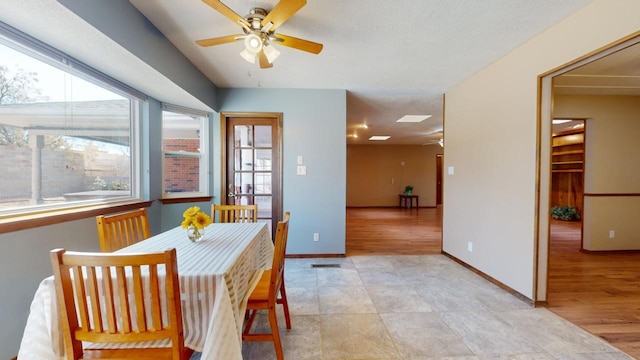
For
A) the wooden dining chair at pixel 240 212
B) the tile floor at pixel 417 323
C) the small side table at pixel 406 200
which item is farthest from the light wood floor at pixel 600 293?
the small side table at pixel 406 200

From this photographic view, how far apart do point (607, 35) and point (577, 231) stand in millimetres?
5233

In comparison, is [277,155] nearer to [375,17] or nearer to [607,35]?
[375,17]

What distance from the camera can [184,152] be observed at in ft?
10.7

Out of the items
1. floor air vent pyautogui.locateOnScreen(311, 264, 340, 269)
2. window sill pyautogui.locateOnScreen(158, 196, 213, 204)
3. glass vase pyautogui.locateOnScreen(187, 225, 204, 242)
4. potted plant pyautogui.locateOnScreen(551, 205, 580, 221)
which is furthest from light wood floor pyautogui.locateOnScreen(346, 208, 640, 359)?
glass vase pyautogui.locateOnScreen(187, 225, 204, 242)

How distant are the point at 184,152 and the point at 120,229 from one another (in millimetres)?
1758

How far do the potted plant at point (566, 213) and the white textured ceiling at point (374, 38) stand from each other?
5.77 metres

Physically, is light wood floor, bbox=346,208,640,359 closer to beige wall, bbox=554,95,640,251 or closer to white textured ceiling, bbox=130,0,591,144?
beige wall, bbox=554,95,640,251

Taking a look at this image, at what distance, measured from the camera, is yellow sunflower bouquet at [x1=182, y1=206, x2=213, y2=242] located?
62.6 inches

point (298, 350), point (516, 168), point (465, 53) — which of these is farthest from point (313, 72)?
point (298, 350)

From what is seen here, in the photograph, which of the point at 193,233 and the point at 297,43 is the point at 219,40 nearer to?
the point at 297,43

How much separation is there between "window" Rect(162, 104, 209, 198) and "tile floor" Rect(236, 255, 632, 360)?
186 cm

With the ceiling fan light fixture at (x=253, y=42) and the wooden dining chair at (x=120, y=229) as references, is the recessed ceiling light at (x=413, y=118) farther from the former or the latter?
the wooden dining chair at (x=120, y=229)

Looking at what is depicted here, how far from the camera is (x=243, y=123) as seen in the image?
352cm

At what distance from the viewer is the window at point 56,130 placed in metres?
1.54
